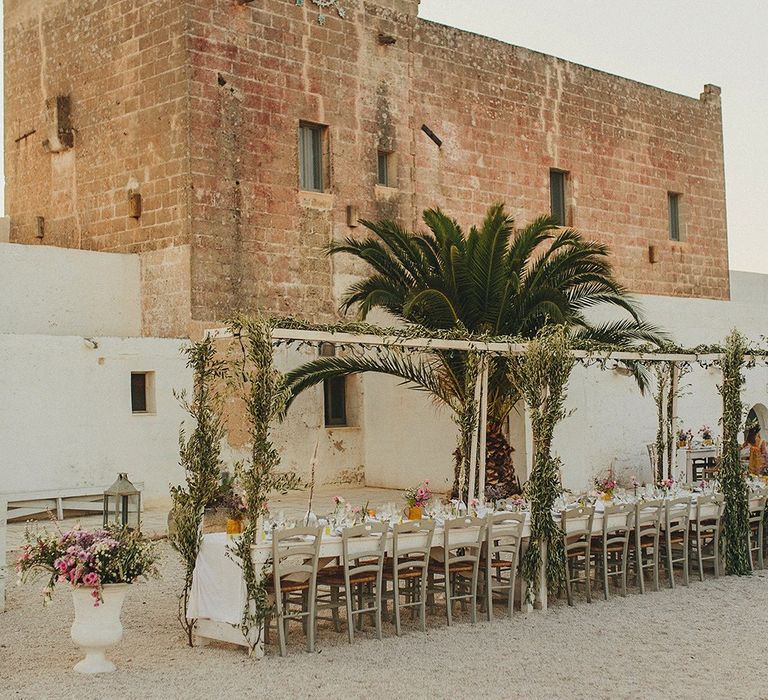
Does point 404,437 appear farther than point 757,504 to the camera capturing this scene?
Yes

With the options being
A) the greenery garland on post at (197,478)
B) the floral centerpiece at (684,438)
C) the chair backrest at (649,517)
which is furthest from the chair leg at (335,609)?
the floral centerpiece at (684,438)

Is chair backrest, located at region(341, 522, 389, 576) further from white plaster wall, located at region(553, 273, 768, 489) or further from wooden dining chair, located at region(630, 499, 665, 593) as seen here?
white plaster wall, located at region(553, 273, 768, 489)

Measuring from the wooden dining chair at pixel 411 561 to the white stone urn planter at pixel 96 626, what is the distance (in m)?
2.13

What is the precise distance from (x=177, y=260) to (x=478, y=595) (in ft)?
29.0

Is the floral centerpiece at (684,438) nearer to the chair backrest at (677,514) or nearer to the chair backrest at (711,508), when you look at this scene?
the chair backrest at (711,508)

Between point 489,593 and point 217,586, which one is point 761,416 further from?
point 217,586

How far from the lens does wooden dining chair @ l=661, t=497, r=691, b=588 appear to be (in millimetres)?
10453

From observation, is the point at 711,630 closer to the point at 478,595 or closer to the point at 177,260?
the point at 478,595

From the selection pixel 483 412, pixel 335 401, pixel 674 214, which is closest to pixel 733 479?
pixel 483 412

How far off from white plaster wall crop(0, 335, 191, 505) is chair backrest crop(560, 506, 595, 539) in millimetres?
7607

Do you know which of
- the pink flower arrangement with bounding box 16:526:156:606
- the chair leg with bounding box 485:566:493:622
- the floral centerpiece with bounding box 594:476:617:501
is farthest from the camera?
the floral centerpiece with bounding box 594:476:617:501

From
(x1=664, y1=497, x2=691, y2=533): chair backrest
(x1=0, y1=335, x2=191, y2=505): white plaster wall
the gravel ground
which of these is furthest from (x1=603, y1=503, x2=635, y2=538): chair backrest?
(x1=0, y1=335, x2=191, y2=505): white plaster wall

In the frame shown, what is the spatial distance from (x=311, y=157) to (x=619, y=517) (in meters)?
10.1

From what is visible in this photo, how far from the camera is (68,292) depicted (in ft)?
57.1
